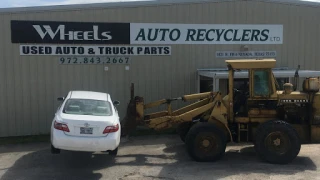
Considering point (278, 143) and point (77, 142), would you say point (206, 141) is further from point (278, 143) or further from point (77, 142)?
point (77, 142)

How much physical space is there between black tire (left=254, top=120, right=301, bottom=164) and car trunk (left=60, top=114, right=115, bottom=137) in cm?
374

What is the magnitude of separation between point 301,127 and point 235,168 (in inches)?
87.6

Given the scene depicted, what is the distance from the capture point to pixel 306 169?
9.13 metres

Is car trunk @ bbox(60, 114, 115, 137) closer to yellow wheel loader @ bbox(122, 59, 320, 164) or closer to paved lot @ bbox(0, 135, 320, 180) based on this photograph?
paved lot @ bbox(0, 135, 320, 180)

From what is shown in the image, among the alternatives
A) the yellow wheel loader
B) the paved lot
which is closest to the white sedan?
the paved lot

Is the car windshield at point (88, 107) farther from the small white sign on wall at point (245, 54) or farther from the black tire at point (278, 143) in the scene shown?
the small white sign on wall at point (245, 54)

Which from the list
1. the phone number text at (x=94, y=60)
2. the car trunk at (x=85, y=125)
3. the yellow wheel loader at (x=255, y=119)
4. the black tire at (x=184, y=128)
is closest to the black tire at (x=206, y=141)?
the yellow wheel loader at (x=255, y=119)

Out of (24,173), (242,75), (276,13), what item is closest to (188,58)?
(242,75)

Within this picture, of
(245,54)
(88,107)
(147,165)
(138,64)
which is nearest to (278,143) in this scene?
(147,165)

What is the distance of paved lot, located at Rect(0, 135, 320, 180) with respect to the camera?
8648 millimetres

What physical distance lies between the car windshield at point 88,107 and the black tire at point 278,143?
384cm

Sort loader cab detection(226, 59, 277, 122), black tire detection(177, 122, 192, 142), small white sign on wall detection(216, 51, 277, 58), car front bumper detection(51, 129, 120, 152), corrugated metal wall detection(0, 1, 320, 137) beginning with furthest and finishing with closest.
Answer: small white sign on wall detection(216, 51, 277, 58) < corrugated metal wall detection(0, 1, 320, 137) < black tire detection(177, 122, 192, 142) < loader cab detection(226, 59, 277, 122) < car front bumper detection(51, 129, 120, 152)

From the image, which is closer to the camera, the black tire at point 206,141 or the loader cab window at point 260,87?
the black tire at point 206,141

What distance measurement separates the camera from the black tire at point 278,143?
951 centimetres
